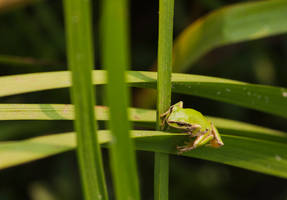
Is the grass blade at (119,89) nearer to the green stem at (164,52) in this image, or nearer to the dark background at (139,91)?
the green stem at (164,52)

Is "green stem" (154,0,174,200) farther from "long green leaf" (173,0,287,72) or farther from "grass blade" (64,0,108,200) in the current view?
"long green leaf" (173,0,287,72)

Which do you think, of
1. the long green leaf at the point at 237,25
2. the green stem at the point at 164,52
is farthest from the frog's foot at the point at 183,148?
the long green leaf at the point at 237,25

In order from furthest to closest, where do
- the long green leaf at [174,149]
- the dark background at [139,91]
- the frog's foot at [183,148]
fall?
the dark background at [139,91] < the frog's foot at [183,148] < the long green leaf at [174,149]

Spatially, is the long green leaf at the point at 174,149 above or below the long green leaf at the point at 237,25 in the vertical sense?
below

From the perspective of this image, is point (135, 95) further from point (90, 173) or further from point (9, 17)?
point (90, 173)

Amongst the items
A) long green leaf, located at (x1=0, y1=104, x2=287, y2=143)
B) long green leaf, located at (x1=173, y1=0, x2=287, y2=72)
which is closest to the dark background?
long green leaf, located at (x1=173, y1=0, x2=287, y2=72)

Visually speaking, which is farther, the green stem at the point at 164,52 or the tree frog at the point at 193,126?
the tree frog at the point at 193,126

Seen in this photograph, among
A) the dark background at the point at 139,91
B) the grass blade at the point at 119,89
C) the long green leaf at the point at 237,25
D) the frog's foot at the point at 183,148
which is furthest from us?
the dark background at the point at 139,91
